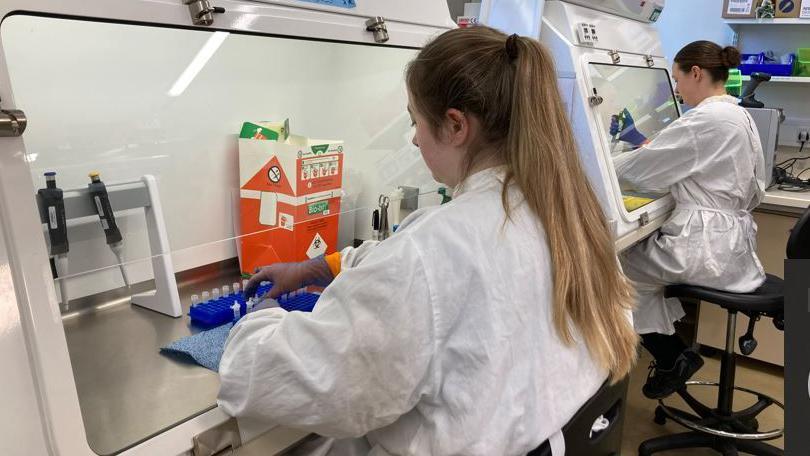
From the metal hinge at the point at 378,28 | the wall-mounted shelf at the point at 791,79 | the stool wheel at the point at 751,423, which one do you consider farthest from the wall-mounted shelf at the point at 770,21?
the metal hinge at the point at 378,28

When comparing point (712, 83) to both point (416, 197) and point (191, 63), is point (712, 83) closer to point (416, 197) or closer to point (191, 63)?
point (416, 197)

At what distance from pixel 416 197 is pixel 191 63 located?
27.3 inches

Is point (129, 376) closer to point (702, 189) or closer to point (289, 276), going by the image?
point (289, 276)

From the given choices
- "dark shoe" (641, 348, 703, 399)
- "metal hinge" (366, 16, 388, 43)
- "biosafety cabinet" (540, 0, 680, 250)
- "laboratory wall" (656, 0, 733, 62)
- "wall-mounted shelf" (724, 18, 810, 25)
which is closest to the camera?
"metal hinge" (366, 16, 388, 43)

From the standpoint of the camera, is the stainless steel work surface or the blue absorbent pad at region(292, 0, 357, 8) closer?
the stainless steel work surface

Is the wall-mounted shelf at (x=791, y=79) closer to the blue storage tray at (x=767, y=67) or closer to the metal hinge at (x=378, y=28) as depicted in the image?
the blue storage tray at (x=767, y=67)

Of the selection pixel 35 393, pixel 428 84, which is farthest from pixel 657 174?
pixel 35 393

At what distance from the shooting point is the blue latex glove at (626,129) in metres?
2.14

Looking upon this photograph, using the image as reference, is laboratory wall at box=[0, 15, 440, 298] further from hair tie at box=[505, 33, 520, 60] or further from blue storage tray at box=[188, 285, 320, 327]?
hair tie at box=[505, 33, 520, 60]

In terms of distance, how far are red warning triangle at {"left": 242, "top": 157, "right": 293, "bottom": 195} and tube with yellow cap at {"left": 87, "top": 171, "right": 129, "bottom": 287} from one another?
39cm

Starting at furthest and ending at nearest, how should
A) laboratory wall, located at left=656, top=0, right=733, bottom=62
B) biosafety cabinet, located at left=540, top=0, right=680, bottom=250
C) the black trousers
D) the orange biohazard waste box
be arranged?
laboratory wall, located at left=656, top=0, right=733, bottom=62 < the black trousers < biosafety cabinet, located at left=540, top=0, right=680, bottom=250 < the orange biohazard waste box

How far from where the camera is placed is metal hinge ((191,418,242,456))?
2.71ft

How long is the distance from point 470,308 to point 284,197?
776 millimetres

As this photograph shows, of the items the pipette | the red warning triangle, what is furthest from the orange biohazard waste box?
the pipette
